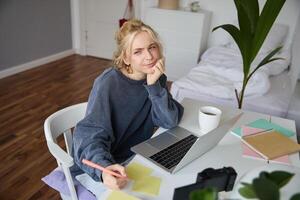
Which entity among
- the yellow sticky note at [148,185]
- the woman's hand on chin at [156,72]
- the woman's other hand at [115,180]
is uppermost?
the woman's hand on chin at [156,72]

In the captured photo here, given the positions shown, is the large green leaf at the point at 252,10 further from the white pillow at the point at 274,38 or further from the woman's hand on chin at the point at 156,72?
the white pillow at the point at 274,38

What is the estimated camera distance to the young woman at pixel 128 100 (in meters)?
1.03

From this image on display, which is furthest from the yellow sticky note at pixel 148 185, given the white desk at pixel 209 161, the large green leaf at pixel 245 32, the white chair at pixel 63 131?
the large green leaf at pixel 245 32

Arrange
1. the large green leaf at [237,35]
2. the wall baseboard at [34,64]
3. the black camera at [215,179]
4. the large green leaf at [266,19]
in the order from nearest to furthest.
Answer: the black camera at [215,179] < the large green leaf at [266,19] < the large green leaf at [237,35] < the wall baseboard at [34,64]

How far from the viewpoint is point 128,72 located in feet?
3.89

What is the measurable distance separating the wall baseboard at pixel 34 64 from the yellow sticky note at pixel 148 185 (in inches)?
123

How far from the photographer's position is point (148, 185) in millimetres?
830

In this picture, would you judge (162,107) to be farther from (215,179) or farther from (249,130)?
(215,179)

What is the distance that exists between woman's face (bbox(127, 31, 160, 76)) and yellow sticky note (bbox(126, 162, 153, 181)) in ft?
1.24

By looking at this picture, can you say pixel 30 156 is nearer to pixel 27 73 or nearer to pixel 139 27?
pixel 139 27

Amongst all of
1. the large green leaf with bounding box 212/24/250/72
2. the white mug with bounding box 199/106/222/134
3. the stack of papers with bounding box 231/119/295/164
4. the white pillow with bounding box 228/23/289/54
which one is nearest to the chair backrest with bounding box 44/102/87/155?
the white mug with bounding box 199/106/222/134

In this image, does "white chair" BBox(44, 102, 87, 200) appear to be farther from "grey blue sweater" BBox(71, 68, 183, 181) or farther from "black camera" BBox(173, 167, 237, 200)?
"black camera" BBox(173, 167, 237, 200)

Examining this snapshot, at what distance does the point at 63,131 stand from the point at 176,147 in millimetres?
492

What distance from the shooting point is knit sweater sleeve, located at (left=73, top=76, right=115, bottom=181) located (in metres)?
0.91
